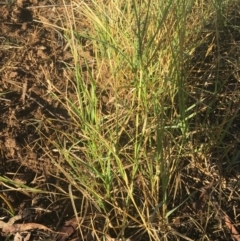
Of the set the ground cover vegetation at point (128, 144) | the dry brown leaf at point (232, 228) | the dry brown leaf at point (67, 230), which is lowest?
the dry brown leaf at point (232, 228)

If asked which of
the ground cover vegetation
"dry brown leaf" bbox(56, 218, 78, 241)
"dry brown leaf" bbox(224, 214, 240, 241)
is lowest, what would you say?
"dry brown leaf" bbox(224, 214, 240, 241)

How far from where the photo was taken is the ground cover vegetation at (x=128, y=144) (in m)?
1.26

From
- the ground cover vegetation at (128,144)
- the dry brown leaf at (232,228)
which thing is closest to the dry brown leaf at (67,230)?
the ground cover vegetation at (128,144)

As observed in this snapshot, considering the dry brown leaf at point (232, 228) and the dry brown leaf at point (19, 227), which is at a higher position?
the dry brown leaf at point (19, 227)

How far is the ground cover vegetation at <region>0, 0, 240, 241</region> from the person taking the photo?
4.12 feet

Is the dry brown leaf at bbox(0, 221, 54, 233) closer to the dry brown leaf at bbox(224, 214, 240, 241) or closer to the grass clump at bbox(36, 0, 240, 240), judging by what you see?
the grass clump at bbox(36, 0, 240, 240)

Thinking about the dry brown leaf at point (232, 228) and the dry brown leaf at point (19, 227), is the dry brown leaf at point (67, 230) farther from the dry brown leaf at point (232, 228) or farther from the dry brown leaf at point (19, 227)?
the dry brown leaf at point (232, 228)

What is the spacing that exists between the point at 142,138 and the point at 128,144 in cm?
11

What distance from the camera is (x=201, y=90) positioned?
1636 mm

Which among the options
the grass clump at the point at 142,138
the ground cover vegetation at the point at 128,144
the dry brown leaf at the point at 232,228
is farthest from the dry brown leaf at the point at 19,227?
the dry brown leaf at the point at 232,228

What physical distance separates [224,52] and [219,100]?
0.29m

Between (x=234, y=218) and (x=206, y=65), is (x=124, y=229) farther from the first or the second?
(x=206, y=65)

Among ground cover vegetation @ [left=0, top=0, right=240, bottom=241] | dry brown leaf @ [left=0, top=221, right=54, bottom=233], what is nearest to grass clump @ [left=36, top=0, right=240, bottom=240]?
ground cover vegetation @ [left=0, top=0, right=240, bottom=241]

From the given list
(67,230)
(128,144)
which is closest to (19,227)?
(67,230)
